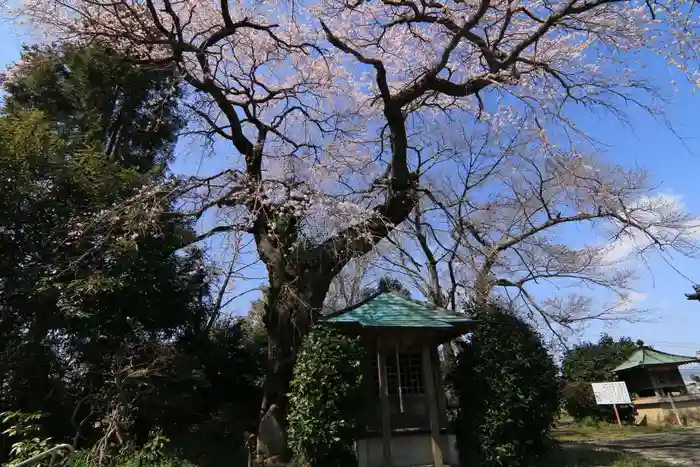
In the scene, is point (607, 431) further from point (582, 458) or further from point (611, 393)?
point (582, 458)

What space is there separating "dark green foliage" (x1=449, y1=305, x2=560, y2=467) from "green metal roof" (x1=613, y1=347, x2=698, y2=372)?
1435 cm

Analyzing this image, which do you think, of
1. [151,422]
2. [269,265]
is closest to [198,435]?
[151,422]

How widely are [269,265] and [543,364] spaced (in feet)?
16.1

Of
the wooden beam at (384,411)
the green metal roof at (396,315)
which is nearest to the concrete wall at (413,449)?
the wooden beam at (384,411)

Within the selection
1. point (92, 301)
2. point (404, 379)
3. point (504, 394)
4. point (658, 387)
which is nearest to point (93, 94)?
point (92, 301)

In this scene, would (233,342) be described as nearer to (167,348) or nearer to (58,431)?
(167,348)

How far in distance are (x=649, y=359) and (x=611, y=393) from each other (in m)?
4.38

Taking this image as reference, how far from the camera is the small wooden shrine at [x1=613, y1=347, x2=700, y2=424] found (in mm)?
17828

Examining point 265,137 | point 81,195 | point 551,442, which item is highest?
point 265,137

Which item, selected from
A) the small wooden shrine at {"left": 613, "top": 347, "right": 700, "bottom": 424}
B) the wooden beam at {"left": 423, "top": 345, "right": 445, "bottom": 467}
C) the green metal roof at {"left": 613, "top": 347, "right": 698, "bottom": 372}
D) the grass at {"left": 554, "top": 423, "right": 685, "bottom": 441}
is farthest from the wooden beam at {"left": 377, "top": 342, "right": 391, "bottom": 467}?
the green metal roof at {"left": 613, "top": 347, "right": 698, "bottom": 372}

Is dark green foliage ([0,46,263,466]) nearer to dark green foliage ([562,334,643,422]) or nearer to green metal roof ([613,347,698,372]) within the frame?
dark green foliage ([562,334,643,422])

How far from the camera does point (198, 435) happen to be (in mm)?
9109

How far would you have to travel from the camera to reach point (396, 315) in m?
8.01

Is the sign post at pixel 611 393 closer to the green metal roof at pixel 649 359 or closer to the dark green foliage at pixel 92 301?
the green metal roof at pixel 649 359
